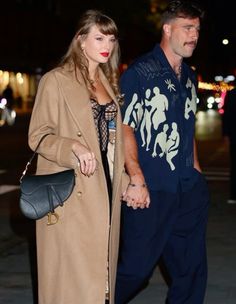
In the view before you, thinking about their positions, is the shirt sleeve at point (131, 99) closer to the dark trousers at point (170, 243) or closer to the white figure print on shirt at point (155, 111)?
the white figure print on shirt at point (155, 111)

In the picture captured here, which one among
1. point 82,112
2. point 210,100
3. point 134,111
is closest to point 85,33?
point 82,112

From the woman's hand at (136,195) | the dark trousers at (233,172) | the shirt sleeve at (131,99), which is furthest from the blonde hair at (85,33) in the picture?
the dark trousers at (233,172)

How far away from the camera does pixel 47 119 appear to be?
4.87m

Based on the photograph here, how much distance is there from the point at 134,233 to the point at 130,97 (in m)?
0.81

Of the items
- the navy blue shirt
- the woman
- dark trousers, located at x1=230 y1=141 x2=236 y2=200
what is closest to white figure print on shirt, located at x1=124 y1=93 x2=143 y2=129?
the navy blue shirt

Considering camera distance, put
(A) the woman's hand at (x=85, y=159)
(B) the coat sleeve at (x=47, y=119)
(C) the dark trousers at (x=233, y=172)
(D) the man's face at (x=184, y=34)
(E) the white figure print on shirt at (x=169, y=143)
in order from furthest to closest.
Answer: (C) the dark trousers at (x=233, y=172) < (D) the man's face at (x=184, y=34) < (E) the white figure print on shirt at (x=169, y=143) < (B) the coat sleeve at (x=47, y=119) < (A) the woman's hand at (x=85, y=159)

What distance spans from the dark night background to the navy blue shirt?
4905 cm

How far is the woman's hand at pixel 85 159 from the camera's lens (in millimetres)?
4656

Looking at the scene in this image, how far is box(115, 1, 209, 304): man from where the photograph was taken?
17.7ft

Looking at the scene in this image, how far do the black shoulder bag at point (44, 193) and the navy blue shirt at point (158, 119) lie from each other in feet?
2.36

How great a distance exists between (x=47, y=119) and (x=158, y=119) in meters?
0.81

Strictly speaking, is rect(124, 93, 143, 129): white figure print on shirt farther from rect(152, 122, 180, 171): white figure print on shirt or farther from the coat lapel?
the coat lapel

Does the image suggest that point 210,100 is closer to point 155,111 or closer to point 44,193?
point 155,111

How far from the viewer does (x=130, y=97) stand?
17.5 feet
